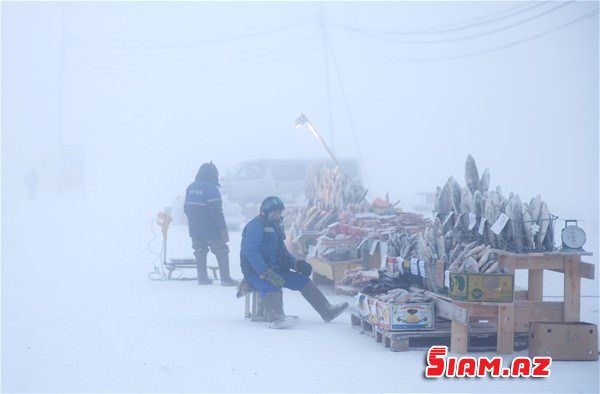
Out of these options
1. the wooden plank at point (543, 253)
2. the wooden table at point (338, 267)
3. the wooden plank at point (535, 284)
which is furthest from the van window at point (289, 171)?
the wooden plank at point (543, 253)

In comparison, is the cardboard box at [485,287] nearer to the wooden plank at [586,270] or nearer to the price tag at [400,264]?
the wooden plank at [586,270]

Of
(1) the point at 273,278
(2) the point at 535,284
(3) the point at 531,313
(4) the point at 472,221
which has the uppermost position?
(4) the point at 472,221

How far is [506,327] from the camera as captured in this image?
866 centimetres

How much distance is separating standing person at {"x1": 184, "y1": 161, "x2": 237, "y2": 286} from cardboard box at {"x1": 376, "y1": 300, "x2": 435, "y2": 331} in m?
5.54

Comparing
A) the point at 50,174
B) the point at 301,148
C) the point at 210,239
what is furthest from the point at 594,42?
the point at 210,239

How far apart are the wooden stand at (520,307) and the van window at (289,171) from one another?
853 inches

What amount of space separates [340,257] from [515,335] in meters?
4.56

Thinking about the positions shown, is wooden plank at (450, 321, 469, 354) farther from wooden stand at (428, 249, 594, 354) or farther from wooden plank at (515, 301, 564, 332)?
wooden plank at (515, 301, 564, 332)

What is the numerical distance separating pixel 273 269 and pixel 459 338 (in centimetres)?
258

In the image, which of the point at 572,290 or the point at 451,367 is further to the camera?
the point at 572,290

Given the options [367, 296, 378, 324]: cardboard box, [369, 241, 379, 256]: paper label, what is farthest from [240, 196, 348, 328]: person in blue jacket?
[369, 241, 379, 256]: paper label

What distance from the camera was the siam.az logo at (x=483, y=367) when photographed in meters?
8.00

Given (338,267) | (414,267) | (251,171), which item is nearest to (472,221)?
(414,267)

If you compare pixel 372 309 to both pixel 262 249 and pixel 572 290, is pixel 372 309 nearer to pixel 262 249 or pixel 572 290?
pixel 262 249
